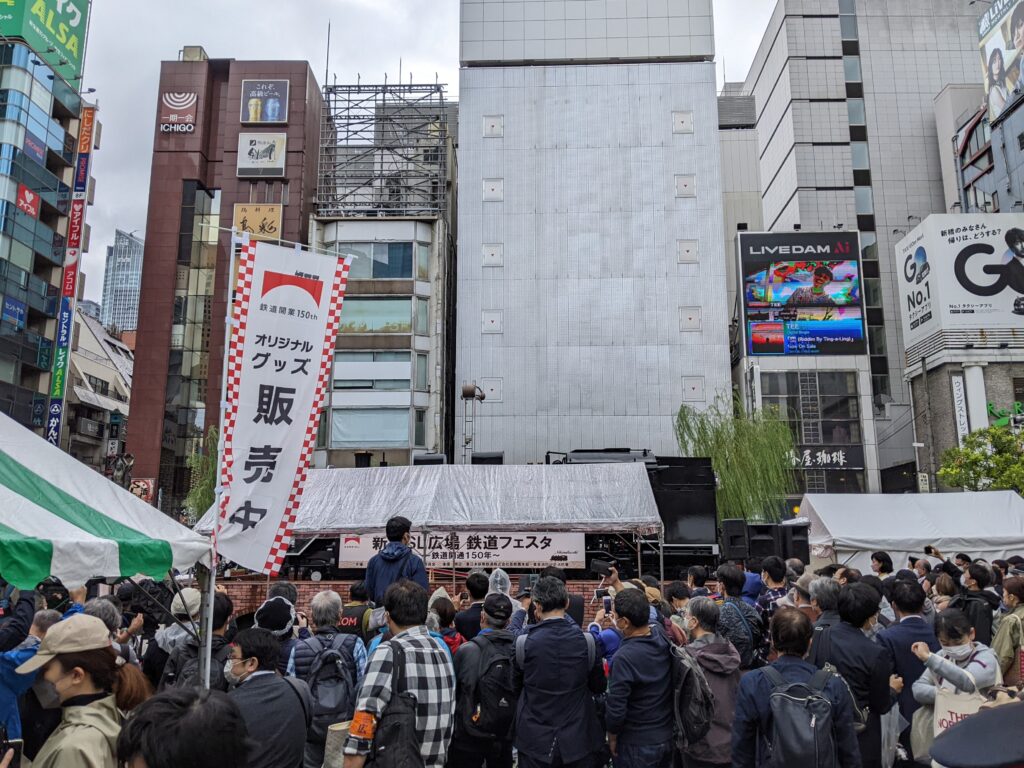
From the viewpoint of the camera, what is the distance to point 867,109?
5125cm

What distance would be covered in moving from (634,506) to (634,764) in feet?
33.3

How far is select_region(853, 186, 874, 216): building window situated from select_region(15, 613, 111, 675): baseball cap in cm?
A: 5368

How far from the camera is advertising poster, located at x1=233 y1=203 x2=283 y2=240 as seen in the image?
40.8m

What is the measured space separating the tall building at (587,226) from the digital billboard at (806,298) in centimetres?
266

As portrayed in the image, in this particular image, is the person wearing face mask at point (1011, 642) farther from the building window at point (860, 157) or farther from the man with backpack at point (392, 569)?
the building window at point (860, 157)

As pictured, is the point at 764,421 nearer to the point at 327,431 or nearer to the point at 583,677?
the point at 327,431

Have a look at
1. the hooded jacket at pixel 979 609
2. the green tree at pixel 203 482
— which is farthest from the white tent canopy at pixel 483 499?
the green tree at pixel 203 482

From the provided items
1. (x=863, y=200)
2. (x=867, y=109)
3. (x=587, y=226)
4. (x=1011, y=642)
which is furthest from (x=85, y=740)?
(x=867, y=109)

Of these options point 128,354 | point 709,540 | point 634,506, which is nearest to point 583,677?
point 634,506

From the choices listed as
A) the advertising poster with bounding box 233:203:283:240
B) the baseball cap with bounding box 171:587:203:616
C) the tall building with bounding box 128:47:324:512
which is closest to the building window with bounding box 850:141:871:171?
the tall building with bounding box 128:47:324:512

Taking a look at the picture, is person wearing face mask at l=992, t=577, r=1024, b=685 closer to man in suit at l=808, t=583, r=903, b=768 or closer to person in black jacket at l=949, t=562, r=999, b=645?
person in black jacket at l=949, t=562, r=999, b=645

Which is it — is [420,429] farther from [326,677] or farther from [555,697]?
[555,697]

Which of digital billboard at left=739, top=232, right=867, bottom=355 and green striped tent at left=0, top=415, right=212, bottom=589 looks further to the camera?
digital billboard at left=739, top=232, right=867, bottom=355

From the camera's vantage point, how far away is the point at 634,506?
15148mm
